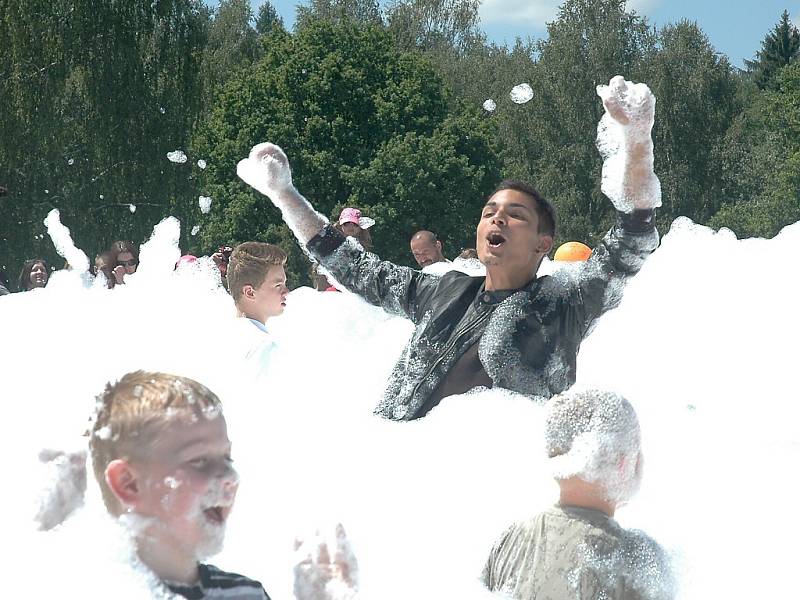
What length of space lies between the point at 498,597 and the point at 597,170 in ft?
115

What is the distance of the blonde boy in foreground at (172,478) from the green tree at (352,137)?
79.1 feet

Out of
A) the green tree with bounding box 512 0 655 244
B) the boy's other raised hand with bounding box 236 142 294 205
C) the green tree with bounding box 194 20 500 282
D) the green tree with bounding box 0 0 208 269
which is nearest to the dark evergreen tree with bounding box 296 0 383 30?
the green tree with bounding box 512 0 655 244

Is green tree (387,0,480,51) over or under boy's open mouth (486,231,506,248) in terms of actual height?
over

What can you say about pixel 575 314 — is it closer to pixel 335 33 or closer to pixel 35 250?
pixel 35 250

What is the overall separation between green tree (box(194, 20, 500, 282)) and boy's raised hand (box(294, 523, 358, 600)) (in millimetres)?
24122

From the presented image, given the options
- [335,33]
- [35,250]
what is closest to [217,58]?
[335,33]

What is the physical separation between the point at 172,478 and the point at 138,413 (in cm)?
11

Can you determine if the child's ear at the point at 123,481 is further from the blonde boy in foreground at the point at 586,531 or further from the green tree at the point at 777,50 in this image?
the green tree at the point at 777,50

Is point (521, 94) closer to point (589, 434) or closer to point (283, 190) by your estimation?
point (283, 190)

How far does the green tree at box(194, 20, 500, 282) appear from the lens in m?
26.1

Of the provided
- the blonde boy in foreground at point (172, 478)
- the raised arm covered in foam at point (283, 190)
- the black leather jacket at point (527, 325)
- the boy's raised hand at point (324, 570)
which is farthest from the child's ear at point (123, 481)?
the raised arm covered in foam at point (283, 190)

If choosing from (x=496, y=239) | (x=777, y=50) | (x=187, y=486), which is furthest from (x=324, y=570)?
(x=777, y=50)

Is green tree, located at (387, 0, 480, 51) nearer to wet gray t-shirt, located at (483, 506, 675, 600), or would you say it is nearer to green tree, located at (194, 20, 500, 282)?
green tree, located at (194, 20, 500, 282)

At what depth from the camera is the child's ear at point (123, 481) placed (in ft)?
5.53
